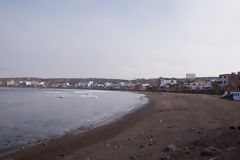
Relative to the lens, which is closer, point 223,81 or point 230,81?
point 230,81

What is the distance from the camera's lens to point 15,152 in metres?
8.12

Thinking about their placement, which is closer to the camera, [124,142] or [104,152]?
[104,152]

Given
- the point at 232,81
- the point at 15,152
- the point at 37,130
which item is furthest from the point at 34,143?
the point at 232,81

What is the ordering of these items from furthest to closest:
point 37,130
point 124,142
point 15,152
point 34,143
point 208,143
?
1. point 37,130
2. point 34,143
3. point 124,142
4. point 15,152
5. point 208,143

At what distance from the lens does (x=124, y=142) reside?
881 centimetres

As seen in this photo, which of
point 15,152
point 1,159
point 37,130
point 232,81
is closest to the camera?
point 1,159

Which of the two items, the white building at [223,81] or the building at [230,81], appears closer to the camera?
the building at [230,81]

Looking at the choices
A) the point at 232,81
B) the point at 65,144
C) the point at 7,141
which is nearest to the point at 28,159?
the point at 65,144

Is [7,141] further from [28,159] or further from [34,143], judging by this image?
[28,159]

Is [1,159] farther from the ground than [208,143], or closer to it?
closer to it

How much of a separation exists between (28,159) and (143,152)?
3.62m

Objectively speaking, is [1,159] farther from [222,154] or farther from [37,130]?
[222,154]

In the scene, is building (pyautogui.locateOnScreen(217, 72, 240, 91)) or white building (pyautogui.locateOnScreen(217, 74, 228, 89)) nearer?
building (pyautogui.locateOnScreen(217, 72, 240, 91))

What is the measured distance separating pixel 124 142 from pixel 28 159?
3412 mm
